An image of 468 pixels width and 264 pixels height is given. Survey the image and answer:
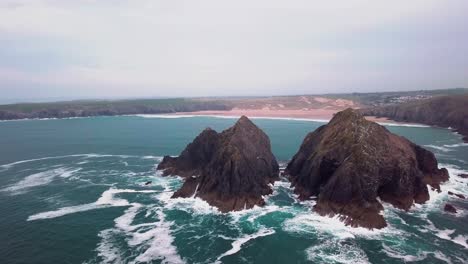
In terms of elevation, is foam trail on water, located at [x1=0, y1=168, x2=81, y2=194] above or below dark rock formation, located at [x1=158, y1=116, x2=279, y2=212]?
below

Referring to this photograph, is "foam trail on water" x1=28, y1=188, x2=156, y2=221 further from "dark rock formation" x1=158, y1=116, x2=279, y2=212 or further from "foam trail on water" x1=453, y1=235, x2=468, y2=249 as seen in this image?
"foam trail on water" x1=453, y1=235, x2=468, y2=249

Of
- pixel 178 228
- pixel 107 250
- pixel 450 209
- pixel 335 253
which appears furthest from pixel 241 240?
pixel 450 209

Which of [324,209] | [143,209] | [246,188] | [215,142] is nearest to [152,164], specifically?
[215,142]

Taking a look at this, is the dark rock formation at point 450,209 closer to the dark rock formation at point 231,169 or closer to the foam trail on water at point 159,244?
the dark rock formation at point 231,169

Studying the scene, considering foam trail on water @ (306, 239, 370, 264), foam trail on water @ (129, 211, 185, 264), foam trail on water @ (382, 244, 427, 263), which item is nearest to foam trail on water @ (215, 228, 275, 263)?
foam trail on water @ (129, 211, 185, 264)

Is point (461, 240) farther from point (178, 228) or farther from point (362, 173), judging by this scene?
point (178, 228)

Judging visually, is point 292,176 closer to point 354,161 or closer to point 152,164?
point 354,161
